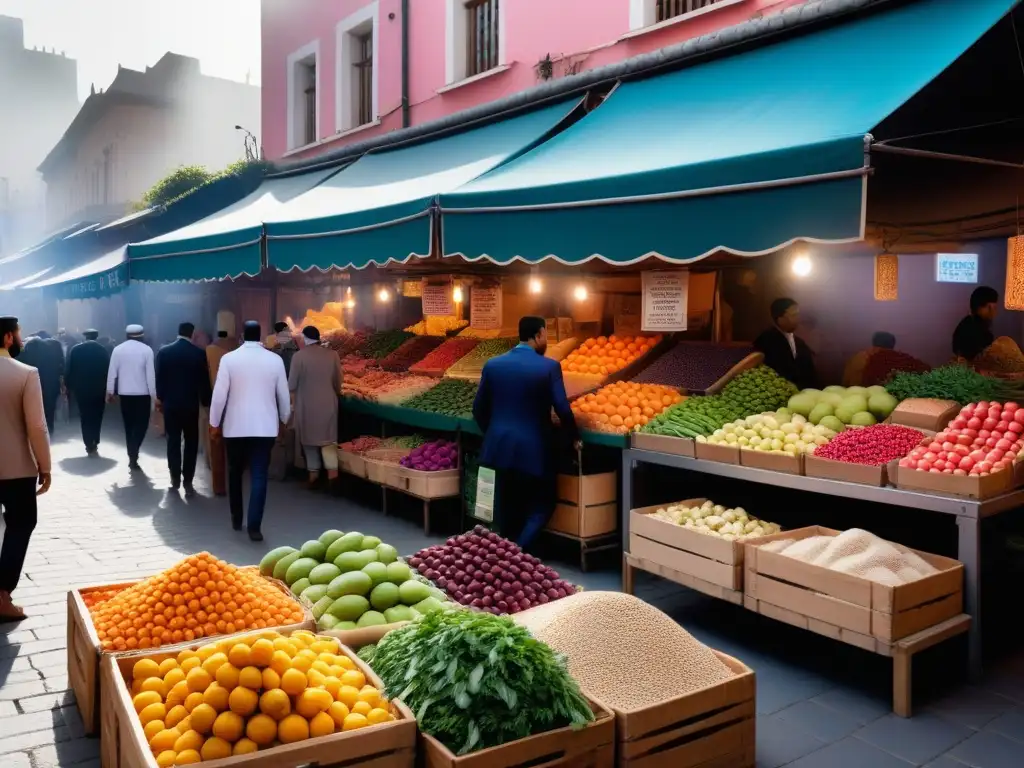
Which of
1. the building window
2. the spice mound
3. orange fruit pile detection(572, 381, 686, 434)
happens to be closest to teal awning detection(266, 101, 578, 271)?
orange fruit pile detection(572, 381, 686, 434)

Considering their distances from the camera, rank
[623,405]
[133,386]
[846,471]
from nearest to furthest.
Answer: [846,471] → [623,405] → [133,386]

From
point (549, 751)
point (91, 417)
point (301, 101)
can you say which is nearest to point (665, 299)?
point (549, 751)

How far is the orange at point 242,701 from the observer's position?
2967 mm

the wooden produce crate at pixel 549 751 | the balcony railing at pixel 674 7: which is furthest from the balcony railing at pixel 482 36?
the wooden produce crate at pixel 549 751

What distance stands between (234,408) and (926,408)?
19.2 feet

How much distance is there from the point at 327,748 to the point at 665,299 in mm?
4769

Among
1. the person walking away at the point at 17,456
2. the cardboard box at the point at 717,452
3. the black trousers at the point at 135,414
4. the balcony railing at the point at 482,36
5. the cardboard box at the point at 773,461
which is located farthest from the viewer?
the balcony railing at the point at 482,36

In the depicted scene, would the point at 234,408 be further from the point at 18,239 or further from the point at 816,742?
the point at 18,239

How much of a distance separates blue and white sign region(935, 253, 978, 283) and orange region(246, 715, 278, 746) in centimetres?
993

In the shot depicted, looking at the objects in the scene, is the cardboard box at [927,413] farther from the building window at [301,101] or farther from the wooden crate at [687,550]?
the building window at [301,101]

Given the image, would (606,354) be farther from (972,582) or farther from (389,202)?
(972,582)

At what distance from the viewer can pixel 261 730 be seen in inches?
116

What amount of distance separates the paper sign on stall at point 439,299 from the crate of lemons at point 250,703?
21.5 ft

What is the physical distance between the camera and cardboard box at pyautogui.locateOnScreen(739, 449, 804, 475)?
5.76 m
